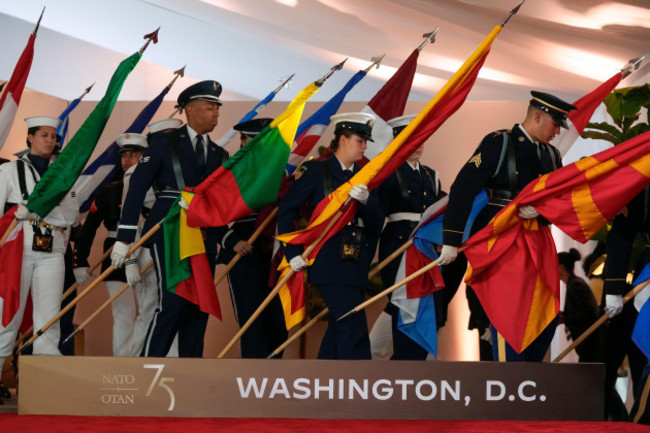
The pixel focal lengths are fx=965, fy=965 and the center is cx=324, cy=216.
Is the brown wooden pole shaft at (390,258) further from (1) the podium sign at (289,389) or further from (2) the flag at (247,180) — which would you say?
(1) the podium sign at (289,389)

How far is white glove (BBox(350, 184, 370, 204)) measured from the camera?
4.95 metres

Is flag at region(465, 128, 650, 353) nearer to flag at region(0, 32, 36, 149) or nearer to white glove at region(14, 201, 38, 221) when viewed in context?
white glove at region(14, 201, 38, 221)

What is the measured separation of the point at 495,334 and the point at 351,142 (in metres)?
1.26

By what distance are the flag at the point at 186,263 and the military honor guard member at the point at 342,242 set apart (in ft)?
1.49

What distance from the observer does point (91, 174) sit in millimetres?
6562

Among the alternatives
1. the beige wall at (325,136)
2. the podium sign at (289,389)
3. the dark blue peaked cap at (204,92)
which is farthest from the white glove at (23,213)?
the beige wall at (325,136)

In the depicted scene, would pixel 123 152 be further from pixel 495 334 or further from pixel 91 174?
pixel 495 334

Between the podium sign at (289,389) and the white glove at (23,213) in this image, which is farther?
the white glove at (23,213)

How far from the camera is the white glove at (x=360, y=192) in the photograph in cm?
495

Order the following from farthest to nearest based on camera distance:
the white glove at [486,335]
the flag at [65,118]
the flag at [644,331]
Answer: the flag at [65,118] < the white glove at [486,335] < the flag at [644,331]

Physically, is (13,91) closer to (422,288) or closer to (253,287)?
(253,287)

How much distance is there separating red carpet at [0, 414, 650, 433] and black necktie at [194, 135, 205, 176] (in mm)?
1920

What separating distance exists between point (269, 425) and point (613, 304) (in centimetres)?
194

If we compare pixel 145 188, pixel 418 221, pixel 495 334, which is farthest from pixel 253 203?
pixel 495 334
